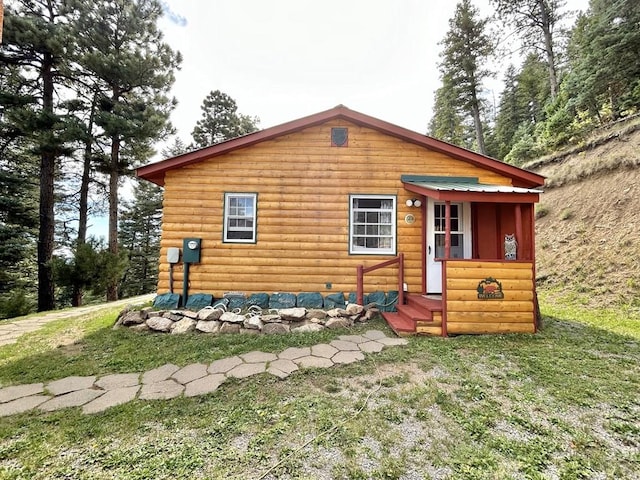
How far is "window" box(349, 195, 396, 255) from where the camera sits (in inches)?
236

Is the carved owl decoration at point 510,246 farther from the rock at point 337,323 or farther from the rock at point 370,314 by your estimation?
the rock at point 337,323

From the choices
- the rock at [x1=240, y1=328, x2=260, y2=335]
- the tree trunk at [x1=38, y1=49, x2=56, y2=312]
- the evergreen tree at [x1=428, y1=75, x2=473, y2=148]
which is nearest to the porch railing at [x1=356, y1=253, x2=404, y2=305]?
the rock at [x1=240, y1=328, x2=260, y2=335]

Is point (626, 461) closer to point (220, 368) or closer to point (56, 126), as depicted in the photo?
point (220, 368)

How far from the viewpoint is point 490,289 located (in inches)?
175

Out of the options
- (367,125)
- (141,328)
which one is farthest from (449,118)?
(141,328)

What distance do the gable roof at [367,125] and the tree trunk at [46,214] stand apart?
21.2 feet

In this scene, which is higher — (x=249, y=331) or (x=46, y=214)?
(x=46, y=214)

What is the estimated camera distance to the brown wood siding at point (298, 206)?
19.3 ft

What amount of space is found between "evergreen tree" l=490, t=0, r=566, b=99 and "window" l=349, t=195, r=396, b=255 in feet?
57.0

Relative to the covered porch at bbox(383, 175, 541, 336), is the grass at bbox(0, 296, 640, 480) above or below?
below

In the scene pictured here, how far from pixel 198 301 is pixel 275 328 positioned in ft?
6.88

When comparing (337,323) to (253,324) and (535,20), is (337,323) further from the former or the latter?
(535,20)

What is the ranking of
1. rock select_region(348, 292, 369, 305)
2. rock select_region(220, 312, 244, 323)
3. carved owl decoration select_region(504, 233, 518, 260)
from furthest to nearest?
1. rock select_region(348, 292, 369, 305)
2. carved owl decoration select_region(504, 233, 518, 260)
3. rock select_region(220, 312, 244, 323)

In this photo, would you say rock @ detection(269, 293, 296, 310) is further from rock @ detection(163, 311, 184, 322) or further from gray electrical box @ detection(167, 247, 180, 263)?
gray electrical box @ detection(167, 247, 180, 263)
